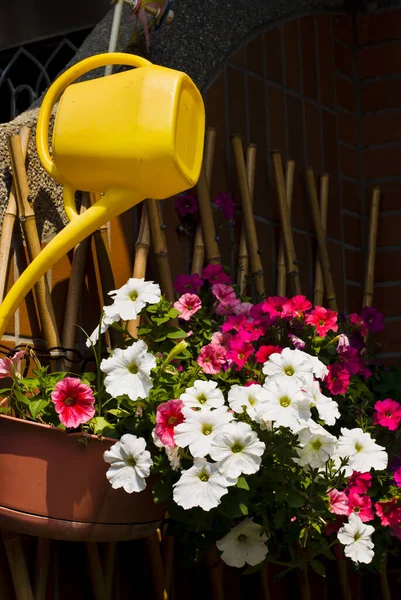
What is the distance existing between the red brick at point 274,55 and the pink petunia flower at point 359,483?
116 cm

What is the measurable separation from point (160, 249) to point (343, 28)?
3.84 ft

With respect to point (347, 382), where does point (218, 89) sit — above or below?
above

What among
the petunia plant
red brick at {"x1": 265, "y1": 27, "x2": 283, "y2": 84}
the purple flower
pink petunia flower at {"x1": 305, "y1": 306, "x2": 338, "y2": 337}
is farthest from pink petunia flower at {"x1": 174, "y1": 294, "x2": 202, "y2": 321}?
red brick at {"x1": 265, "y1": 27, "x2": 283, "y2": 84}

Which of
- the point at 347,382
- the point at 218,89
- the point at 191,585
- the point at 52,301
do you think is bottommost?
the point at 191,585

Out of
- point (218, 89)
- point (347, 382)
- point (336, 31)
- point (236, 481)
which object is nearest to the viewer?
point (236, 481)

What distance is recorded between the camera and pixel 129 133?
62.6 inches

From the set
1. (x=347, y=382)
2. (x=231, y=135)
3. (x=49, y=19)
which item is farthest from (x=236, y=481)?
(x=49, y=19)

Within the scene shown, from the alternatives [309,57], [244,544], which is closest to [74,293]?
[244,544]

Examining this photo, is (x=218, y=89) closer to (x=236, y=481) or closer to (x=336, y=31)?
(x=336, y=31)

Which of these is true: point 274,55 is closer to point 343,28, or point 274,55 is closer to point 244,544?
point 343,28

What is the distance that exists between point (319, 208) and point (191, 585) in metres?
1.00

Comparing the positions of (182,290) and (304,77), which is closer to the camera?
(182,290)

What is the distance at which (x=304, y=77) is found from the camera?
2639 mm

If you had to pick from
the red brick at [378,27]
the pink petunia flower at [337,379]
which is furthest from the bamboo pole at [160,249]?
the red brick at [378,27]
